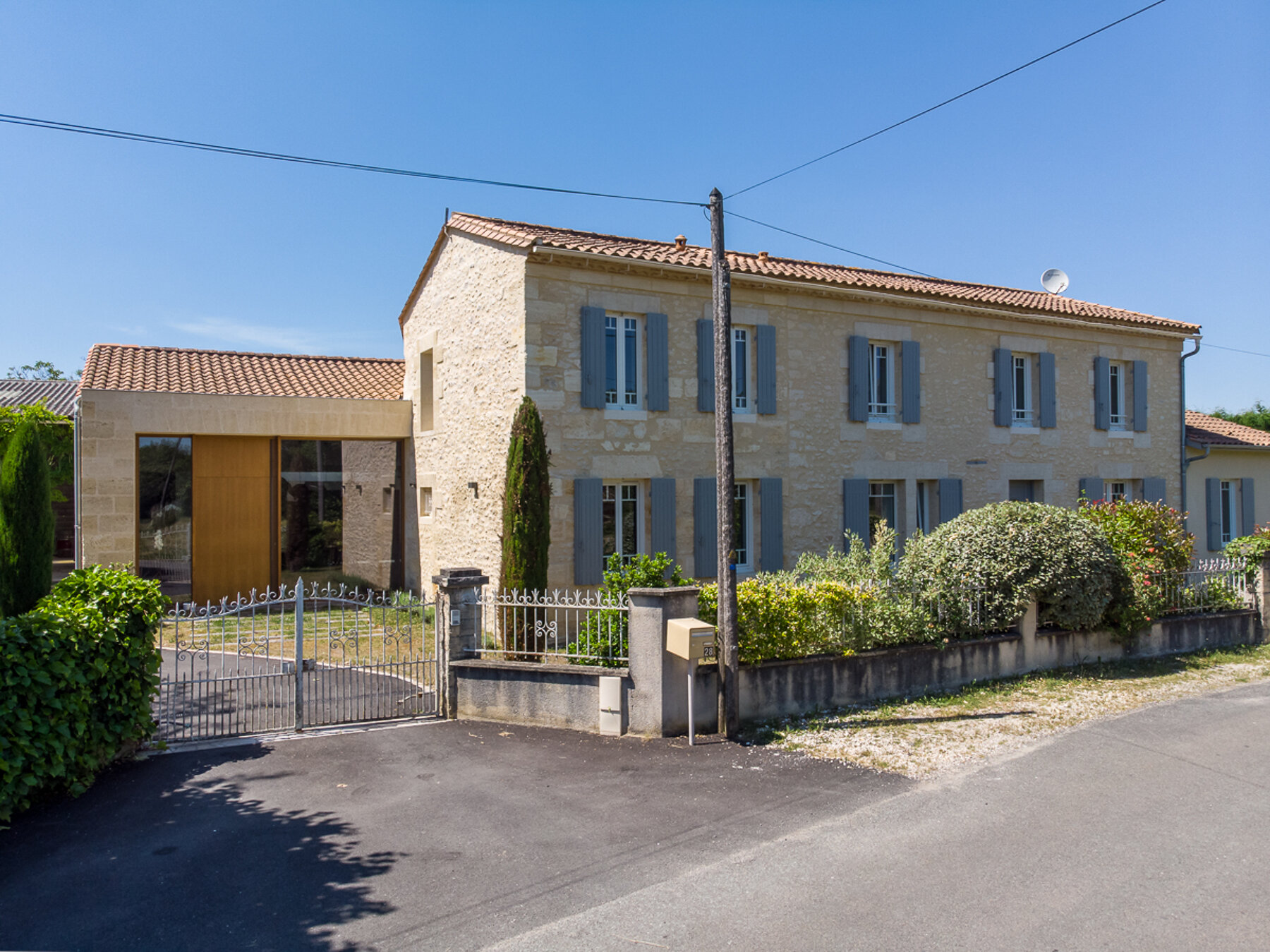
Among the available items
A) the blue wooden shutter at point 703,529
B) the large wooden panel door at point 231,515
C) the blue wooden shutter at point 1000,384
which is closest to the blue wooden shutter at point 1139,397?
the blue wooden shutter at point 1000,384

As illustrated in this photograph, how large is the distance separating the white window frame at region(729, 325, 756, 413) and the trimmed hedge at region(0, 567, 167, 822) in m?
8.68

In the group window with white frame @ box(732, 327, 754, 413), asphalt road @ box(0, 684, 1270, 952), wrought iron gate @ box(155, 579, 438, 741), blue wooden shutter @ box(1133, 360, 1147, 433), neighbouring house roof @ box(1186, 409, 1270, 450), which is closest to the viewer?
asphalt road @ box(0, 684, 1270, 952)

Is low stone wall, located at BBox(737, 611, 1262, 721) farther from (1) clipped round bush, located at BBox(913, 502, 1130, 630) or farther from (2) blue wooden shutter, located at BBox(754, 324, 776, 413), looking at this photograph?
(2) blue wooden shutter, located at BBox(754, 324, 776, 413)

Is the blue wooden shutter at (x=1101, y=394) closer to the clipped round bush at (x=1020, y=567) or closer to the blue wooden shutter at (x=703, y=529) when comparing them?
the clipped round bush at (x=1020, y=567)

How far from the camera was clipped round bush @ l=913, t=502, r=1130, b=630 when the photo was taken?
31.6 feet

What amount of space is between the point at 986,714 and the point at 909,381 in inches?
298

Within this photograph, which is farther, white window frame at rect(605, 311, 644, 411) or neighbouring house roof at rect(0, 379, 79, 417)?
neighbouring house roof at rect(0, 379, 79, 417)

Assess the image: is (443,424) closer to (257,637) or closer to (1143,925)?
(257,637)

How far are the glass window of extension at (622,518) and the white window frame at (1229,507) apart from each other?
1512 centimetres

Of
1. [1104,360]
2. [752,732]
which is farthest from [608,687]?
[1104,360]

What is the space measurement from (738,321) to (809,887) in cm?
969

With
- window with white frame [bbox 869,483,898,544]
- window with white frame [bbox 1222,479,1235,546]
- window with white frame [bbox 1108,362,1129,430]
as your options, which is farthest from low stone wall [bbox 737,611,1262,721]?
window with white frame [bbox 1222,479,1235,546]

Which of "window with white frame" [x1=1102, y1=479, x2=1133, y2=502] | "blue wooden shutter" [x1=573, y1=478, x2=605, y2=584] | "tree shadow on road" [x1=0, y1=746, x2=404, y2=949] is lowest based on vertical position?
"tree shadow on road" [x1=0, y1=746, x2=404, y2=949]

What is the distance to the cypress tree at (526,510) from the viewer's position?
10461 mm
